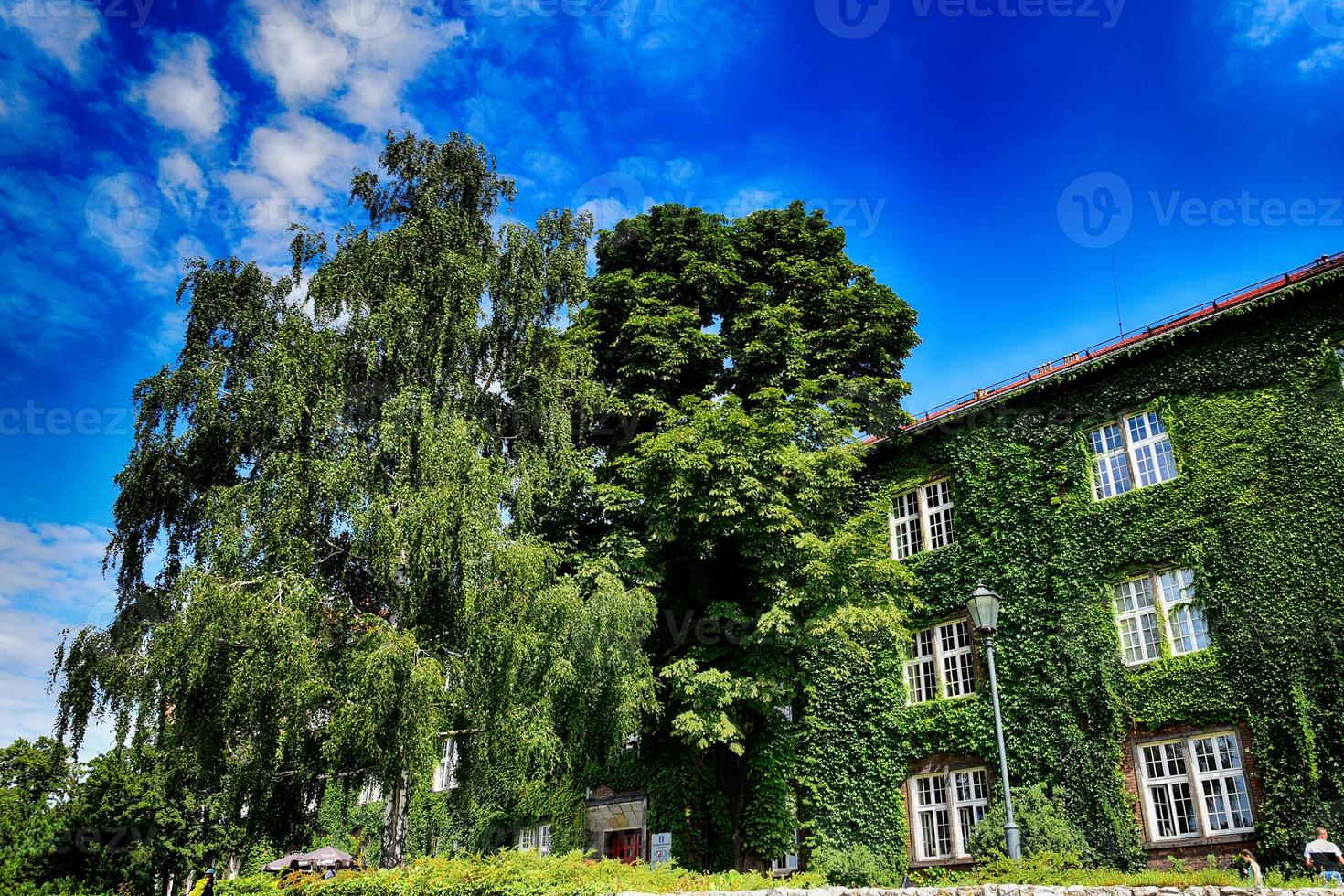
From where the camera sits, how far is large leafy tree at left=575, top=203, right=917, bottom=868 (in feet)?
70.1

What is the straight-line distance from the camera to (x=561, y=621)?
62.5 feet

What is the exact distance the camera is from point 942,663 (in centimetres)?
2320

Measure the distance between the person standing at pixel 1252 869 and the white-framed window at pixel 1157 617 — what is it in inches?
152

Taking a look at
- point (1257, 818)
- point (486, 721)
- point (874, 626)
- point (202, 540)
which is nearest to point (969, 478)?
point (874, 626)

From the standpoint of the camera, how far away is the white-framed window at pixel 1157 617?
1881 cm

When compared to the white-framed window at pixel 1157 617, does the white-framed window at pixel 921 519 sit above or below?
above

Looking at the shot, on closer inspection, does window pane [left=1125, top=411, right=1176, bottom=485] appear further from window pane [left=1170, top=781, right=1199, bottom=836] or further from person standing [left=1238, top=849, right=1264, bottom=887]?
person standing [left=1238, top=849, right=1264, bottom=887]

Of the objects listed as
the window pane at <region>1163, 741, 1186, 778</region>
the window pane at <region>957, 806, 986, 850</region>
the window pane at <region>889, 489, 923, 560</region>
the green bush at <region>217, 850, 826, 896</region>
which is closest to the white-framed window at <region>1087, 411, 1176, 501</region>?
the window pane at <region>889, 489, 923, 560</region>

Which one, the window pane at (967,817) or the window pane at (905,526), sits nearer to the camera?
the window pane at (967,817)

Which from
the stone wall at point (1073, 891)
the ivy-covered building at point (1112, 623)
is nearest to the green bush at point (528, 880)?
the ivy-covered building at point (1112, 623)

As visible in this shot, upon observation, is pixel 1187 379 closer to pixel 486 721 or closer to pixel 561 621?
pixel 561 621

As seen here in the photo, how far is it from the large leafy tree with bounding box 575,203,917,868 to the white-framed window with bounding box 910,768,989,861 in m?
3.03

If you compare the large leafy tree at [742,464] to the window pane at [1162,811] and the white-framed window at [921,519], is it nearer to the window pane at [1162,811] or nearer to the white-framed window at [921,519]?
the white-framed window at [921,519]

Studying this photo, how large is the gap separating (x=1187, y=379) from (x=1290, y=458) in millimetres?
2785
